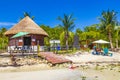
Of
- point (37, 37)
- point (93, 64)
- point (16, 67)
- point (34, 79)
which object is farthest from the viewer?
point (37, 37)

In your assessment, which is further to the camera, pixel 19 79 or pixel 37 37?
pixel 37 37

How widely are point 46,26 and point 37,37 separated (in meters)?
46.0

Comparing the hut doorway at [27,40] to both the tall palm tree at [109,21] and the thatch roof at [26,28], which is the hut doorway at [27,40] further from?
the tall palm tree at [109,21]

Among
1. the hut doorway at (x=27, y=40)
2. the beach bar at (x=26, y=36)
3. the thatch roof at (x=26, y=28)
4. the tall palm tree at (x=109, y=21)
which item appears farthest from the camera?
the tall palm tree at (x=109, y=21)

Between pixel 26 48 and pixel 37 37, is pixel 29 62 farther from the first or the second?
pixel 37 37

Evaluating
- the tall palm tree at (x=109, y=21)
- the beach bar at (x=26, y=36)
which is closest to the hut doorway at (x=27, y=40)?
the beach bar at (x=26, y=36)

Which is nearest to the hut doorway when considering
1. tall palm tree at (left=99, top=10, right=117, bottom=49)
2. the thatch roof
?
the thatch roof

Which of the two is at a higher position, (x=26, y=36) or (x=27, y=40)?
(x=26, y=36)

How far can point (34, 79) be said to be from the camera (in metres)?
16.1

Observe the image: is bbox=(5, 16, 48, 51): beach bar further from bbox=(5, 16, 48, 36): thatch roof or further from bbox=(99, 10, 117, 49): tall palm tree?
bbox=(99, 10, 117, 49): tall palm tree

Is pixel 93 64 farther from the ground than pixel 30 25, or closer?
closer

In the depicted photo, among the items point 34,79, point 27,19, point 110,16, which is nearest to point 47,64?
point 34,79

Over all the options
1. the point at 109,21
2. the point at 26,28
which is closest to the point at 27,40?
the point at 26,28

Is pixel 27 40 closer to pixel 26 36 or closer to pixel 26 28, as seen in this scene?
pixel 26 36
